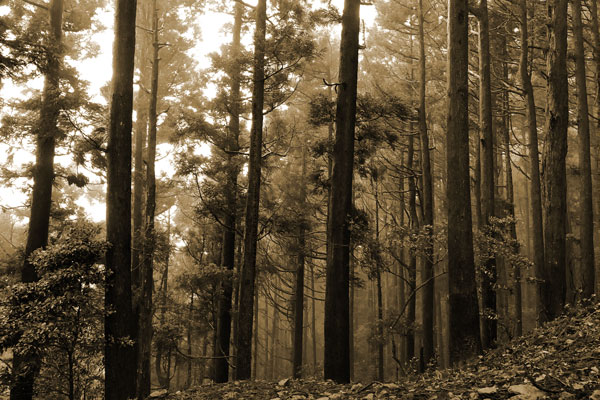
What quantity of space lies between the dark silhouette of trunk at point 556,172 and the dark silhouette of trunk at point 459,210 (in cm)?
331

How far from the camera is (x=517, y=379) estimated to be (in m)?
4.51

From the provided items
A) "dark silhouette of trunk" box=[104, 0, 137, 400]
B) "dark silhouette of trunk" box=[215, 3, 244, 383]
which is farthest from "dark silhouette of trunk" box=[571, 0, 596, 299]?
A: "dark silhouette of trunk" box=[104, 0, 137, 400]

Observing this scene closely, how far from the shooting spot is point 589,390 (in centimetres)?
369

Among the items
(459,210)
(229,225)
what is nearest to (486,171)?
(459,210)

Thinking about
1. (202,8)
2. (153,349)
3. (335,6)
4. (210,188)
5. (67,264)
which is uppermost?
(202,8)

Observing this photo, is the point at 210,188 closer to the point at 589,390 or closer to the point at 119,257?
the point at 119,257

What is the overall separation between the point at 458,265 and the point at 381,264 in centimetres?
553

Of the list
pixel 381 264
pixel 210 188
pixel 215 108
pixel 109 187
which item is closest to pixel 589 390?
pixel 109 187

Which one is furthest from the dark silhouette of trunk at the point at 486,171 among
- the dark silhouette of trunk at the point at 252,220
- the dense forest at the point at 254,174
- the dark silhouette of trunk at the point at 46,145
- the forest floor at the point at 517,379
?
the dark silhouette of trunk at the point at 46,145

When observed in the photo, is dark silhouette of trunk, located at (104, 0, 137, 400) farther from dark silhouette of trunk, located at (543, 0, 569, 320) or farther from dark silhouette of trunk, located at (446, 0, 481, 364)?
dark silhouette of trunk, located at (543, 0, 569, 320)

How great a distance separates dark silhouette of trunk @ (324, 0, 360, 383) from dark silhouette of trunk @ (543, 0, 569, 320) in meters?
4.96

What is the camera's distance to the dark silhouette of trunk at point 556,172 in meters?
9.83

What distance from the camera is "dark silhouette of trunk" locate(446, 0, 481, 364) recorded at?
7.53 meters

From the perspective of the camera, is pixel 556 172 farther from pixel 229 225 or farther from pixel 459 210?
pixel 229 225
